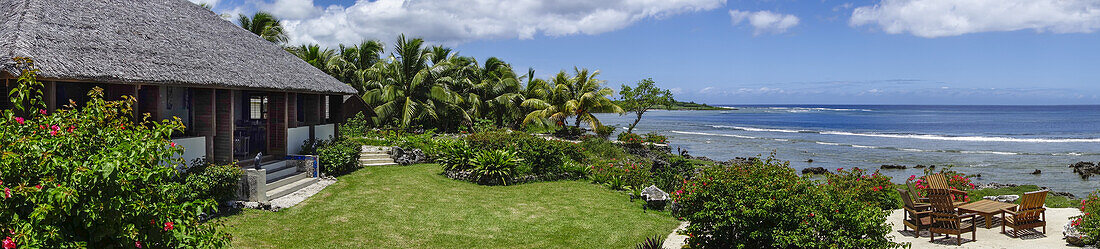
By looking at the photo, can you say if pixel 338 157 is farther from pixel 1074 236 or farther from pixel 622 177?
pixel 1074 236

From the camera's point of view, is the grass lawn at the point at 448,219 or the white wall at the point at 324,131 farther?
the white wall at the point at 324,131

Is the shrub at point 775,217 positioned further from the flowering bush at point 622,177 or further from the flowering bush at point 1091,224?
the flowering bush at point 622,177

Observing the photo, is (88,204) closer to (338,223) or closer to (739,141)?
(338,223)

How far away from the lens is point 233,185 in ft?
35.4

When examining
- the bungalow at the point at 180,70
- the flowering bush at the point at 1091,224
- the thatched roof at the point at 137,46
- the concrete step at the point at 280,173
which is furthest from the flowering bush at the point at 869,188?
the thatched roof at the point at 137,46

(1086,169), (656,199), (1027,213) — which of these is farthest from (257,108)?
(1086,169)

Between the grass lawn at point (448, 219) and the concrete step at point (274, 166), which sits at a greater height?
the concrete step at point (274, 166)

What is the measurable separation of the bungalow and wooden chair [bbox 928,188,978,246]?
12.2 m

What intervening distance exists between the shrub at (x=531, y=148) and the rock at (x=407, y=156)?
1.81 meters

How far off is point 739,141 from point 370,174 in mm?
37382

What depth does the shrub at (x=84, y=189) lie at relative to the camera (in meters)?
3.47

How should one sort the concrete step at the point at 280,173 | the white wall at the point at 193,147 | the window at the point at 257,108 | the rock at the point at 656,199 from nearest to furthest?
1. the white wall at the point at 193,147
2. the rock at the point at 656,199
3. the concrete step at the point at 280,173
4. the window at the point at 257,108

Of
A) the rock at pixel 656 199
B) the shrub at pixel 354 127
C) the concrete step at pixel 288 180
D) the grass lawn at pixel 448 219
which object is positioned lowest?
the grass lawn at pixel 448 219

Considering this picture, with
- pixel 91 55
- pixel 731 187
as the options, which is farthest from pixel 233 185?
pixel 731 187
